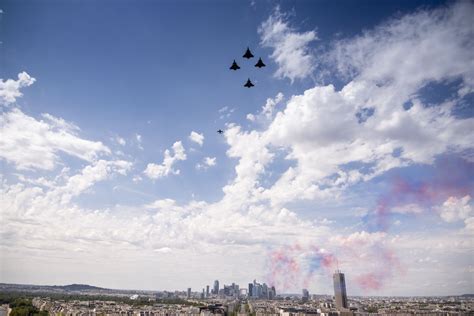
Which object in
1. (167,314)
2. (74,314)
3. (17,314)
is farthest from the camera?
(167,314)

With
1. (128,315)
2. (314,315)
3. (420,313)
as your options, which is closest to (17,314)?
(128,315)

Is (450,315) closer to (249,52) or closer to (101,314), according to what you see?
(101,314)

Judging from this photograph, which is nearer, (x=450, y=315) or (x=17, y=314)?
(x=17, y=314)

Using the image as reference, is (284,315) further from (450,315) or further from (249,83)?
(249,83)

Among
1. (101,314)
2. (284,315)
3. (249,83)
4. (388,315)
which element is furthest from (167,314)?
(249,83)

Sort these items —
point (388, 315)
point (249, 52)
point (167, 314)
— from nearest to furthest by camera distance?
point (249, 52), point (167, 314), point (388, 315)

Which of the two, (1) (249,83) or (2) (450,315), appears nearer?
(1) (249,83)

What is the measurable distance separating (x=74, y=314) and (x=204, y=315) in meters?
49.2

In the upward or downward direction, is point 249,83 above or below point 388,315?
above

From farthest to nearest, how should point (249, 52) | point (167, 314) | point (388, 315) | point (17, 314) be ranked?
point (388, 315)
point (167, 314)
point (17, 314)
point (249, 52)

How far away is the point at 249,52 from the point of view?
37.4m

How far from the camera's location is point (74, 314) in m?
126

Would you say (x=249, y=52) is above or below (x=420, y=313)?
above

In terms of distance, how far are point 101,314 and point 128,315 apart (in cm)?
969
